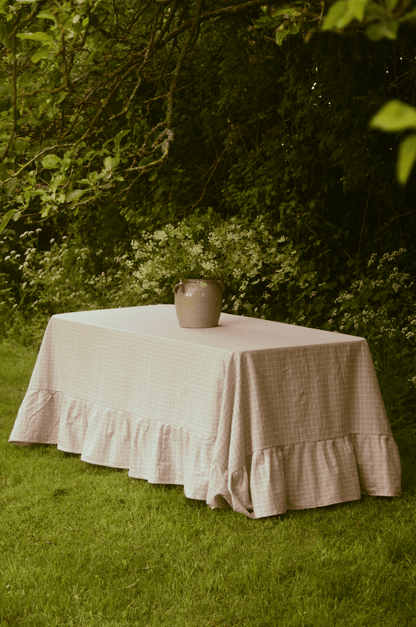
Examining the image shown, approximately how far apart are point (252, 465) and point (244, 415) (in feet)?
0.74

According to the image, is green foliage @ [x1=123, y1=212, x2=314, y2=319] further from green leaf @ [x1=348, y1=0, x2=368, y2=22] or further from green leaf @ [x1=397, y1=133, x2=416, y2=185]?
green leaf @ [x1=397, y1=133, x2=416, y2=185]

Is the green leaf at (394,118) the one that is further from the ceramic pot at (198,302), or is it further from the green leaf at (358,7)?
the ceramic pot at (198,302)

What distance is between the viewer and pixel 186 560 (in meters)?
2.78

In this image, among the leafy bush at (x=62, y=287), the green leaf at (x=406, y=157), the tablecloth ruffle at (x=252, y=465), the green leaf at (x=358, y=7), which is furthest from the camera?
the leafy bush at (x=62, y=287)

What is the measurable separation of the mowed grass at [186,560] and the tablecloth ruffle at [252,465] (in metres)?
0.07

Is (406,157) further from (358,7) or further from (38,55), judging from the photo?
(38,55)

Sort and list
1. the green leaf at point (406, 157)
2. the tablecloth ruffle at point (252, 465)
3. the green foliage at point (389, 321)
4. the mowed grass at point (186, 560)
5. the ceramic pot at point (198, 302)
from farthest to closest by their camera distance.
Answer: the green foliage at point (389, 321) < the ceramic pot at point (198, 302) < the tablecloth ruffle at point (252, 465) < the mowed grass at point (186, 560) < the green leaf at point (406, 157)

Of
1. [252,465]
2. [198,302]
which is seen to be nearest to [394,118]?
[252,465]

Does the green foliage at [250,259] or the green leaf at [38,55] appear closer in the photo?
the green leaf at [38,55]

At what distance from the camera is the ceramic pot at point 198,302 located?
144 inches

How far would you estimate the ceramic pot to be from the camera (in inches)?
144

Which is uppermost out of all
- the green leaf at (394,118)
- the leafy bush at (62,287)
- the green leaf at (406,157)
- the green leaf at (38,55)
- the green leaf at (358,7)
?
the green leaf at (358,7)

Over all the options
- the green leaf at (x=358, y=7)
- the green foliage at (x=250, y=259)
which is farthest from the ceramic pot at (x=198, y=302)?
the green leaf at (x=358, y=7)

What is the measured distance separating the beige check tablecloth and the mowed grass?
0.37 ft
